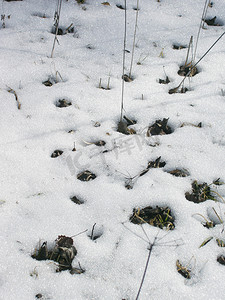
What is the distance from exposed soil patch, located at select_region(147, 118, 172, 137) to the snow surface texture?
0.04 metres

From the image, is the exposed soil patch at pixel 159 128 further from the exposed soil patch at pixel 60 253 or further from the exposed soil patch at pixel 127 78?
the exposed soil patch at pixel 60 253

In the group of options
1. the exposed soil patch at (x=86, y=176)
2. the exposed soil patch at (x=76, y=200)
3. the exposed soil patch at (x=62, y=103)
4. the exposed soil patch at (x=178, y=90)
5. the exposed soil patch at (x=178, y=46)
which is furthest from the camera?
the exposed soil patch at (x=178, y=46)

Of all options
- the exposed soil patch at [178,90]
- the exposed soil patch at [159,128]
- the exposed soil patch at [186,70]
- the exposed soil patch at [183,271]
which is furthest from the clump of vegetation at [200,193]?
the exposed soil patch at [186,70]

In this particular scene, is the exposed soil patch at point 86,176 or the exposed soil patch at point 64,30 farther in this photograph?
the exposed soil patch at point 64,30

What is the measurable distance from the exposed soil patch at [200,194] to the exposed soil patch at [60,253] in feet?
2.53

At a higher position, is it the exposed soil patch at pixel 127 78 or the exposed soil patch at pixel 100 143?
the exposed soil patch at pixel 127 78

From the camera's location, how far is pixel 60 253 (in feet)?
4.87

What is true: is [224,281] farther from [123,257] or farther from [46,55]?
[46,55]

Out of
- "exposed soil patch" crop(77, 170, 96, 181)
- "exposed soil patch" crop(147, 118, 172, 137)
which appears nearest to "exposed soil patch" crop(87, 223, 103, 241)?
"exposed soil patch" crop(77, 170, 96, 181)

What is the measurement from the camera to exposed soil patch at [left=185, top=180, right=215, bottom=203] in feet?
5.89

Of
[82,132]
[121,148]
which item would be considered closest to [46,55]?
[82,132]

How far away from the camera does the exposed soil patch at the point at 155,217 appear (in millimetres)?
A: 1676

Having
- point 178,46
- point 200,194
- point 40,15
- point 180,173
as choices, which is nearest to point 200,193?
point 200,194

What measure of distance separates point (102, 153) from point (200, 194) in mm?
721
